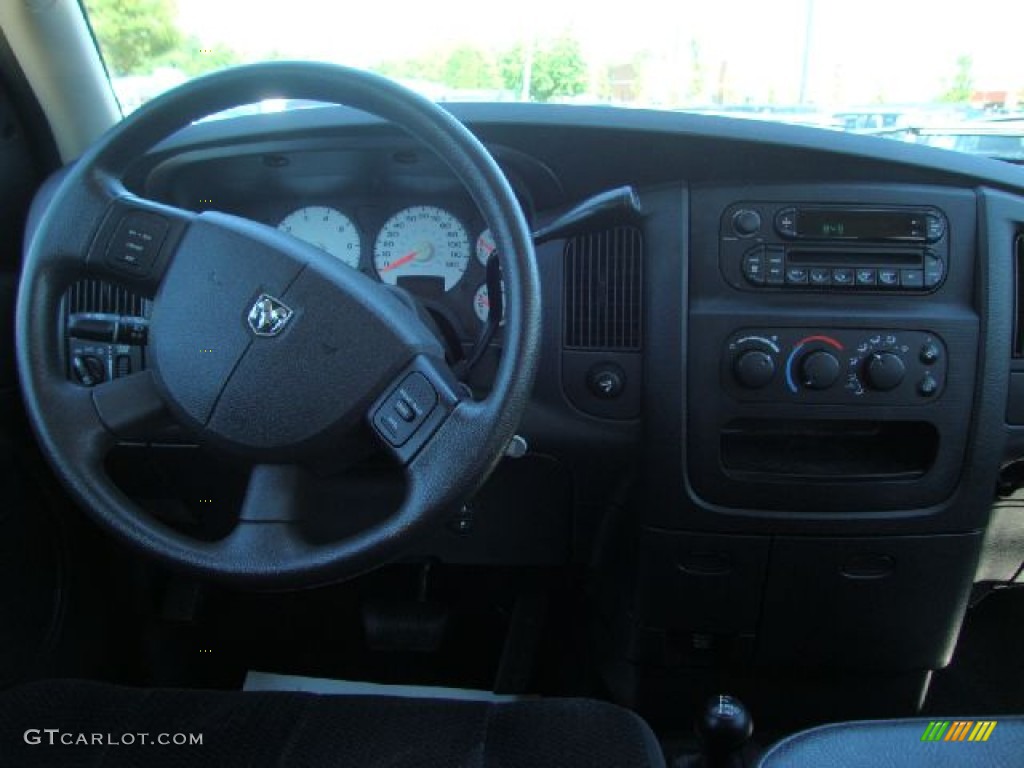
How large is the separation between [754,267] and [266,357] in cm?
82

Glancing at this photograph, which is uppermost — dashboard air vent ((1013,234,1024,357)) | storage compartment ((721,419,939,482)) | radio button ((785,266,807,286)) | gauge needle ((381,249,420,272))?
gauge needle ((381,249,420,272))

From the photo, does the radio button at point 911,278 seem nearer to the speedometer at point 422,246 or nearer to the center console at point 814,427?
the center console at point 814,427

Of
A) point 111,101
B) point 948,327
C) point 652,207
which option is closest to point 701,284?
point 652,207

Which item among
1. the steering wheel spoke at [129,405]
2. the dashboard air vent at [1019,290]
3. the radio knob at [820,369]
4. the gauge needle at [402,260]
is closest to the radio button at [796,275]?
the radio knob at [820,369]

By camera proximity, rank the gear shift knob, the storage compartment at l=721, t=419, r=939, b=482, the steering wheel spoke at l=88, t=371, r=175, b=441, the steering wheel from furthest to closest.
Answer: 1. the storage compartment at l=721, t=419, r=939, b=482
2. the gear shift knob
3. the steering wheel spoke at l=88, t=371, r=175, b=441
4. the steering wheel

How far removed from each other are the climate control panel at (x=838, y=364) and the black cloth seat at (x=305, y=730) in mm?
587

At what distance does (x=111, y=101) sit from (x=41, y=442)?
965mm

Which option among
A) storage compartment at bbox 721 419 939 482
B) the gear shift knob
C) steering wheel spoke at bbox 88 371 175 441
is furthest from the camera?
storage compartment at bbox 721 419 939 482

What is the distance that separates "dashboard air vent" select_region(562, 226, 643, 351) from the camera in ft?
5.00

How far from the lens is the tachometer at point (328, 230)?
1624 mm

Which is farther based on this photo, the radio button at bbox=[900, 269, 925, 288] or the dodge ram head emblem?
the radio button at bbox=[900, 269, 925, 288]

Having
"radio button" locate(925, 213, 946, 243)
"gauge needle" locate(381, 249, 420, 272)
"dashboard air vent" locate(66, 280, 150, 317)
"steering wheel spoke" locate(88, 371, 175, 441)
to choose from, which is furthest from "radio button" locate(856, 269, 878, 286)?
"dashboard air vent" locate(66, 280, 150, 317)

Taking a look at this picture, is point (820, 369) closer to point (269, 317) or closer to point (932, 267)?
point (932, 267)

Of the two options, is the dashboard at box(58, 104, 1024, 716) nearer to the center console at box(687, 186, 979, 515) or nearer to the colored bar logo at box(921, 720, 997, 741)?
the center console at box(687, 186, 979, 515)
